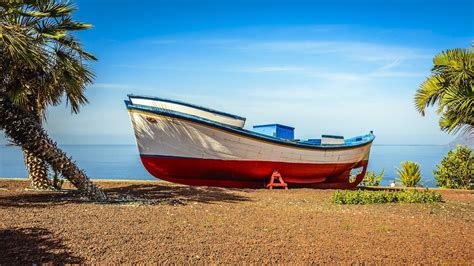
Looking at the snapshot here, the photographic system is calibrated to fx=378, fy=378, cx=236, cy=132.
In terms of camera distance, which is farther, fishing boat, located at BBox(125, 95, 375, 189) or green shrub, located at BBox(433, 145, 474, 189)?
green shrub, located at BBox(433, 145, 474, 189)

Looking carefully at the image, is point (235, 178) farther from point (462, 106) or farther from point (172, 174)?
point (462, 106)

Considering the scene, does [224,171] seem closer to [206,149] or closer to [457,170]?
[206,149]

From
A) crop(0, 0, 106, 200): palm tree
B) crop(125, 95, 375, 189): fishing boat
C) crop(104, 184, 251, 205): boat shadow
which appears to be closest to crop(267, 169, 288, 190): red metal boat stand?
crop(125, 95, 375, 189): fishing boat

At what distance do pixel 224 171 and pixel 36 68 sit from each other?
307 inches

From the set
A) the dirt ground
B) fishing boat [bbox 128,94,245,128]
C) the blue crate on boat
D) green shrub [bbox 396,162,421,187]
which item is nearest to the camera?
the dirt ground

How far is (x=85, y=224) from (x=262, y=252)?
3.39 metres

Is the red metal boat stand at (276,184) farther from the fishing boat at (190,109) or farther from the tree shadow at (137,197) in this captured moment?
the tree shadow at (137,197)

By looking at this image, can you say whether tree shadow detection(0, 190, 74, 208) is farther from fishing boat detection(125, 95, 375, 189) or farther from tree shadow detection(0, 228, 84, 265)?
fishing boat detection(125, 95, 375, 189)

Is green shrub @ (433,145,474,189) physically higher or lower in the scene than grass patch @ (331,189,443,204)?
higher

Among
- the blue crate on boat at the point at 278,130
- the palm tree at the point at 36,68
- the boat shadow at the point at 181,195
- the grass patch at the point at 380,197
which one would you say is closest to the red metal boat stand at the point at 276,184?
the blue crate on boat at the point at 278,130

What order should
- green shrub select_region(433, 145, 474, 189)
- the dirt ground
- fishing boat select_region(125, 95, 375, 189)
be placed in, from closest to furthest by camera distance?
the dirt ground < fishing boat select_region(125, 95, 375, 189) < green shrub select_region(433, 145, 474, 189)

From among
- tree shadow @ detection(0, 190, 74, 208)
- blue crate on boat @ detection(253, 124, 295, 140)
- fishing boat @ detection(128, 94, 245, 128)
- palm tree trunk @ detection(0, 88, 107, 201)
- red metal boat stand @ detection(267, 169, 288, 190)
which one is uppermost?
fishing boat @ detection(128, 94, 245, 128)

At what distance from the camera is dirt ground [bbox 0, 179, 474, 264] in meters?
5.43

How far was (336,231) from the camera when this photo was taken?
7.04 meters
